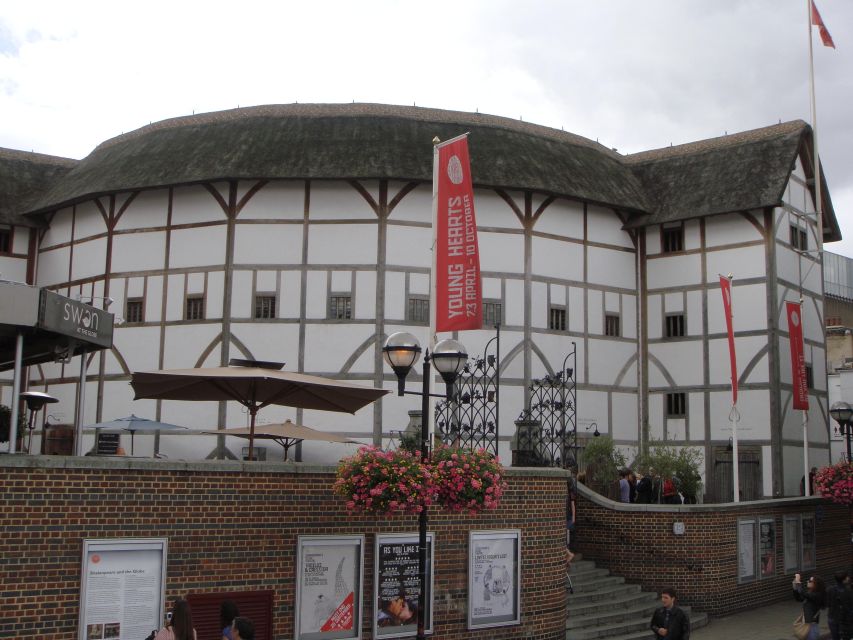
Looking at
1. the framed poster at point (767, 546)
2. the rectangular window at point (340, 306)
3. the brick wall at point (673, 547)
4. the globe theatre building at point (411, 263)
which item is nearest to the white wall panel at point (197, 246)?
the globe theatre building at point (411, 263)

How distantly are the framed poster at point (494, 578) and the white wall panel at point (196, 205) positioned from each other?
651 inches

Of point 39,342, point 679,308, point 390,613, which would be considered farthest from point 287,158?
point 390,613

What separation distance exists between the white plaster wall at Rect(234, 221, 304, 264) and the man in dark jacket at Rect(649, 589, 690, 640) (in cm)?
1784

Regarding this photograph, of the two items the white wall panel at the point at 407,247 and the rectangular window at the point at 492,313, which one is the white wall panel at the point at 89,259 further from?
the rectangular window at the point at 492,313

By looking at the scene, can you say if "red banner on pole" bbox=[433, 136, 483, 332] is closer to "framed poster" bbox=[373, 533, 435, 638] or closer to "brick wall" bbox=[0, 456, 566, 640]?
"brick wall" bbox=[0, 456, 566, 640]

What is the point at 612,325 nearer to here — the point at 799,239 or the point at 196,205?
the point at 799,239

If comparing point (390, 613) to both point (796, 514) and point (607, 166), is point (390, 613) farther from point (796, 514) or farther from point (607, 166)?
point (607, 166)

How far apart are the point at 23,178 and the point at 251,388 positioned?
2206 centimetres

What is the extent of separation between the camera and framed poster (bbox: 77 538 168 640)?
9898 mm

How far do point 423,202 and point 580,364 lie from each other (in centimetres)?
648

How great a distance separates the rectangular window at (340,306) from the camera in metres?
27.2

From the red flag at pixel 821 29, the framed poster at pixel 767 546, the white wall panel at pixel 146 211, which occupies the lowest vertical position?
the framed poster at pixel 767 546

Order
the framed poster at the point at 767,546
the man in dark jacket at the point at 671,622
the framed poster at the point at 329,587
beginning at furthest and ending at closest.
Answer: the framed poster at the point at 767,546, the framed poster at the point at 329,587, the man in dark jacket at the point at 671,622

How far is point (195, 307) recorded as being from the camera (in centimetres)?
2764
